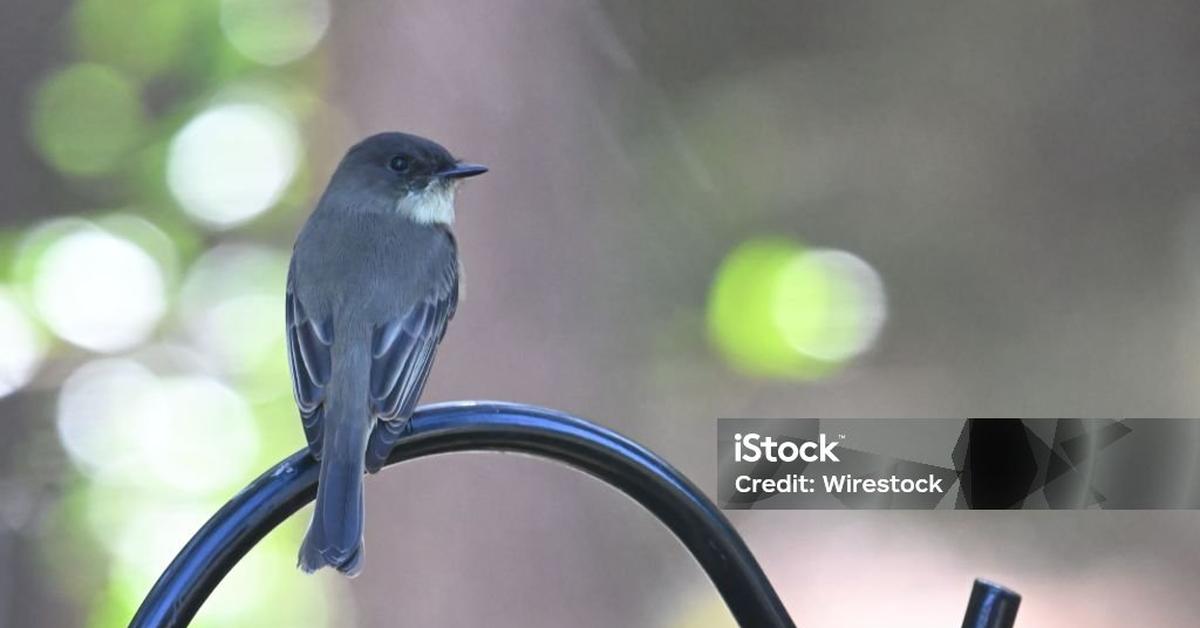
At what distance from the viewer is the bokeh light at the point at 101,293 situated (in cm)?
288

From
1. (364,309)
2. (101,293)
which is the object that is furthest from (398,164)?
(101,293)

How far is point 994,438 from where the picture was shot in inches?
139

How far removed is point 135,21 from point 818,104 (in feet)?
5.42

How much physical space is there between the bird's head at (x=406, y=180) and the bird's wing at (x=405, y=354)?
0.20 ft

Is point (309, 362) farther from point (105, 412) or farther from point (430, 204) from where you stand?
point (105, 412)

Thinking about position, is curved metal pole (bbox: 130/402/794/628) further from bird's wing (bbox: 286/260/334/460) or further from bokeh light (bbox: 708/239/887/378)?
bokeh light (bbox: 708/239/887/378)

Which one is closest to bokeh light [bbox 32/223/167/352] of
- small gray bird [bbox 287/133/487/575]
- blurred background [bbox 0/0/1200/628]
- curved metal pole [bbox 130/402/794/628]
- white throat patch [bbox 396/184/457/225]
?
blurred background [bbox 0/0/1200/628]

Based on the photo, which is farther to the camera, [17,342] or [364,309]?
[17,342]

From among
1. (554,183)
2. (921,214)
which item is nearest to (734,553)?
(554,183)

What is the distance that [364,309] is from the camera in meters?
1.77

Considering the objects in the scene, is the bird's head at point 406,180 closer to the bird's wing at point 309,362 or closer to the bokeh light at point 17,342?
the bird's wing at point 309,362

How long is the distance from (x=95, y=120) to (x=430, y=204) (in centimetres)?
120

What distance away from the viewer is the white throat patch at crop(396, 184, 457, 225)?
6.70 feet

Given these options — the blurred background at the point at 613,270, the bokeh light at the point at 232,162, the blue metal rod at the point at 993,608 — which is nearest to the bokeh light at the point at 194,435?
the blurred background at the point at 613,270
